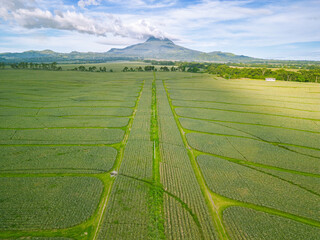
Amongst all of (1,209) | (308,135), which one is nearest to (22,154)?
(1,209)

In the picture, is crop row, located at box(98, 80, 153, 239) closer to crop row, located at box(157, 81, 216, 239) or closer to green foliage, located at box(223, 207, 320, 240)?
crop row, located at box(157, 81, 216, 239)

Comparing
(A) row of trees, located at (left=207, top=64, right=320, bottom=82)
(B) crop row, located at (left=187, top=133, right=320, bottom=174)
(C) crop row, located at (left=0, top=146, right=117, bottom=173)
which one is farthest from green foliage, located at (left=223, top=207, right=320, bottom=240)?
(A) row of trees, located at (left=207, top=64, right=320, bottom=82)

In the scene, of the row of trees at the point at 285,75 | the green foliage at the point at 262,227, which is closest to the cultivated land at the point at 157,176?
the green foliage at the point at 262,227

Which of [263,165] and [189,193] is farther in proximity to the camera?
[263,165]

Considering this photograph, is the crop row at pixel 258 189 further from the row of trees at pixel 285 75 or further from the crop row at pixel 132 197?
the row of trees at pixel 285 75

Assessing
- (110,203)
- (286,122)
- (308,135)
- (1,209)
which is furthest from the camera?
(286,122)

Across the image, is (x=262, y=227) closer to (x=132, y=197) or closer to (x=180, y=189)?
(x=180, y=189)

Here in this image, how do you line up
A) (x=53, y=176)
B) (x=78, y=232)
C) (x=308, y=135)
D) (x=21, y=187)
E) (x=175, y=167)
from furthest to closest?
(x=308, y=135) → (x=175, y=167) → (x=53, y=176) → (x=21, y=187) → (x=78, y=232)

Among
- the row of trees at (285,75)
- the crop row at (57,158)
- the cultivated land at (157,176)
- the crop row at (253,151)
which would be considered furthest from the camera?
the row of trees at (285,75)

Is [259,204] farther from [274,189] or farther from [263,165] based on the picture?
[263,165]
